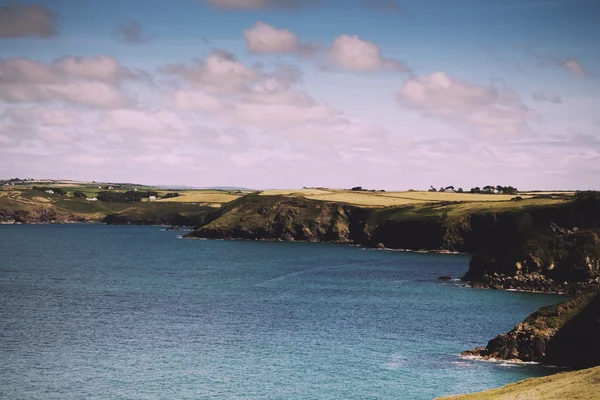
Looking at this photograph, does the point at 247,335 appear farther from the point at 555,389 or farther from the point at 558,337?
the point at 555,389

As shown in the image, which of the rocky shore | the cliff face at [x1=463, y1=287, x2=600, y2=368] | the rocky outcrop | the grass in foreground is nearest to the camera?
the grass in foreground

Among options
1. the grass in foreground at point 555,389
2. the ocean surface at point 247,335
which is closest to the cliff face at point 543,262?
the ocean surface at point 247,335

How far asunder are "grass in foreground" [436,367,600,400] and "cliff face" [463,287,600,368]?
696 inches

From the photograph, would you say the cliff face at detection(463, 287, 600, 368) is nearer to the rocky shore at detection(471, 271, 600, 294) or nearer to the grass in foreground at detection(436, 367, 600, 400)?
the grass in foreground at detection(436, 367, 600, 400)

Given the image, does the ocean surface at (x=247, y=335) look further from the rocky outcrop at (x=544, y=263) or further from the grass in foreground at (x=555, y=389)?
the grass in foreground at (x=555, y=389)

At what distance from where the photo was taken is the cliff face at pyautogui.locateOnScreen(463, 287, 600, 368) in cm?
8075

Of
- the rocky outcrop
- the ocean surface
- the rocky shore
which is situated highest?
the rocky outcrop

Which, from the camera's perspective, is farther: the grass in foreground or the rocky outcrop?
the rocky outcrop

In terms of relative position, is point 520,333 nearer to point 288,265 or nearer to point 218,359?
point 218,359

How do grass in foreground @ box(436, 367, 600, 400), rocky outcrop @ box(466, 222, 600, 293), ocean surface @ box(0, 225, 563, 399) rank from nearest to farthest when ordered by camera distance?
grass in foreground @ box(436, 367, 600, 400), ocean surface @ box(0, 225, 563, 399), rocky outcrop @ box(466, 222, 600, 293)

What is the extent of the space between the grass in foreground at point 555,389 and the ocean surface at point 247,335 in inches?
321

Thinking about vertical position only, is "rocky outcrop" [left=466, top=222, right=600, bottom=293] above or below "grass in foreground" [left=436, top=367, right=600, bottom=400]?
above

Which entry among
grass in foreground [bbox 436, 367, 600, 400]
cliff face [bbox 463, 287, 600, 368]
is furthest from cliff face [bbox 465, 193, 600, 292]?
grass in foreground [bbox 436, 367, 600, 400]

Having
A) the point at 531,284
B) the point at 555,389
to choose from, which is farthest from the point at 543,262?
the point at 555,389
